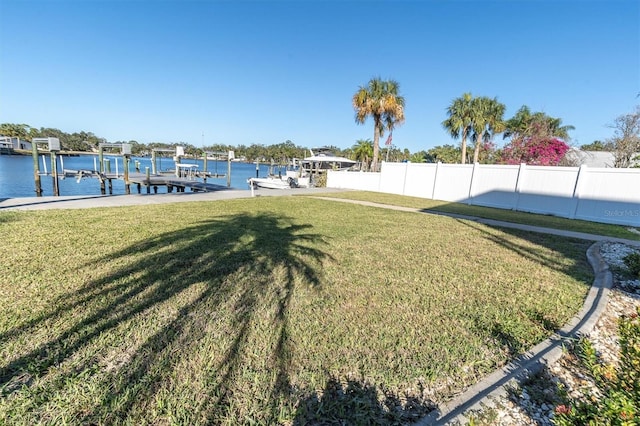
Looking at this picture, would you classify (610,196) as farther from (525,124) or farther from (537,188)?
(525,124)

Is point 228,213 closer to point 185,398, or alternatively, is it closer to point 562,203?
point 185,398

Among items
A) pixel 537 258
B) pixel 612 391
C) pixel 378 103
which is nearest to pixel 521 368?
pixel 612 391

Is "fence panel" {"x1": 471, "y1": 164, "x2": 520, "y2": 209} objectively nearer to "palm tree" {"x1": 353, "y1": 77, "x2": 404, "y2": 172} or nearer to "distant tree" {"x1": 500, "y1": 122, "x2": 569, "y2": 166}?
"distant tree" {"x1": 500, "y1": 122, "x2": 569, "y2": 166}

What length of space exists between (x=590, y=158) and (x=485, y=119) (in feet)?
29.8

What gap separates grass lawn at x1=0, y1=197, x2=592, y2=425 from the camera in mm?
2082

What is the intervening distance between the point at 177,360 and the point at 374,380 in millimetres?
1644

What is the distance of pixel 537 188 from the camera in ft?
42.6

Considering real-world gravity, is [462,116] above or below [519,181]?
above

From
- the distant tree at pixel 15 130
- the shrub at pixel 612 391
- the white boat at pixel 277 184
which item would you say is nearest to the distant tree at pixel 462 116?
the white boat at pixel 277 184

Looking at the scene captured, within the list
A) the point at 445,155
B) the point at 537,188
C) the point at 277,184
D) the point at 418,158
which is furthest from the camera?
the point at 445,155

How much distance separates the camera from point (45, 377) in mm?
2203

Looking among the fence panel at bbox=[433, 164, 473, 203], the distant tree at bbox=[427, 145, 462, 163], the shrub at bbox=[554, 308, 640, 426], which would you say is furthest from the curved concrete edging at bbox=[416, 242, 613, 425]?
the distant tree at bbox=[427, 145, 462, 163]

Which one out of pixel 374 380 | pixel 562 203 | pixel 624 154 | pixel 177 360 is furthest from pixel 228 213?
pixel 624 154

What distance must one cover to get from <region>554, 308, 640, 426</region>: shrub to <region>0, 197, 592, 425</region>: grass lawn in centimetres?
57
